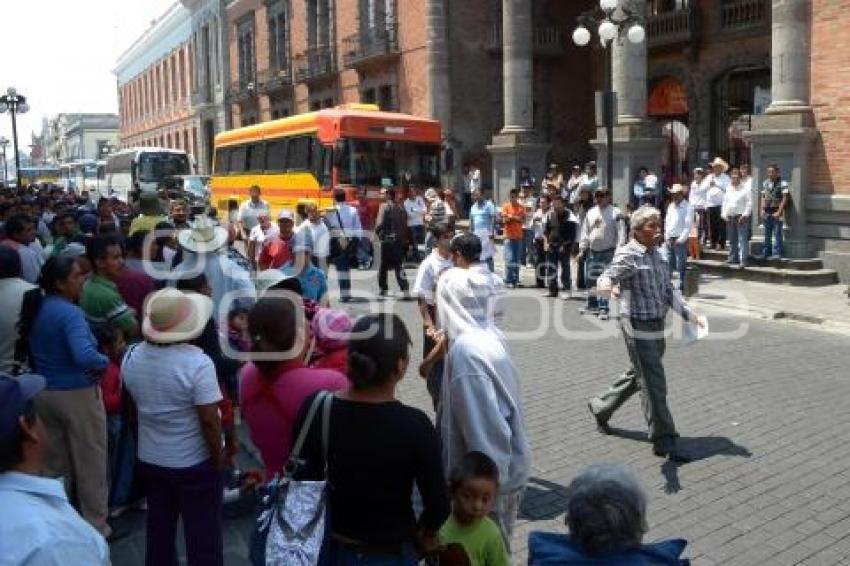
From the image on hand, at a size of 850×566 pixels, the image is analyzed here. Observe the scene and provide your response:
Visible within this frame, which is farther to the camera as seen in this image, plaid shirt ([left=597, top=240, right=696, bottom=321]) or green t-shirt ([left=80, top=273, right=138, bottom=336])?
plaid shirt ([left=597, top=240, right=696, bottom=321])

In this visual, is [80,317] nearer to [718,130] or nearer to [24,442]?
[24,442]

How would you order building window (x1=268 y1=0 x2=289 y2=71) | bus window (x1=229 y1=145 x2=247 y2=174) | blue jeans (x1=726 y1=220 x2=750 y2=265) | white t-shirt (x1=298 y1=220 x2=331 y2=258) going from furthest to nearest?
building window (x1=268 y1=0 x2=289 y2=71) → bus window (x1=229 y1=145 x2=247 y2=174) → blue jeans (x1=726 y1=220 x2=750 y2=265) → white t-shirt (x1=298 y1=220 x2=331 y2=258)

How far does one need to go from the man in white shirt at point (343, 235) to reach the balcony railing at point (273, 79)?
95.6ft

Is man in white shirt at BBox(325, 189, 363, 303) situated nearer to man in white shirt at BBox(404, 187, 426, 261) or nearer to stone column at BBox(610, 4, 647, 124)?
man in white shirt at BBox(404, 187, 426, 261)

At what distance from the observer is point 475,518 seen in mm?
3400

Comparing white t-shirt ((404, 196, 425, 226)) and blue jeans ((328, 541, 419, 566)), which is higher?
white t-shirt ((404, 196, 425, 226))

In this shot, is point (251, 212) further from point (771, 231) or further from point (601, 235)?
point (771, 231)

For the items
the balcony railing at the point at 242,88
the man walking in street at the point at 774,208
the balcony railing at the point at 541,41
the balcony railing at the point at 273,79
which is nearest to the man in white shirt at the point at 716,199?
the man walking in street at the point at 774,208

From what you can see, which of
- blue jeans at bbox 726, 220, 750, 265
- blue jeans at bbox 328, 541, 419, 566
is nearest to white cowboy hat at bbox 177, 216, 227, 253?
blue jeans at bbox 328, 541, 419, 566

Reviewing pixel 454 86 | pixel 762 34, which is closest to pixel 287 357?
pixel 762 34

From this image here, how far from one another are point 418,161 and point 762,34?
953cm

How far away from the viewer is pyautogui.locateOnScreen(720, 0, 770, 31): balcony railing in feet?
73.8

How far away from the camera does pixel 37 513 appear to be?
206 centimetres

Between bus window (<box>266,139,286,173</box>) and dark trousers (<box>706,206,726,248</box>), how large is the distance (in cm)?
1155
